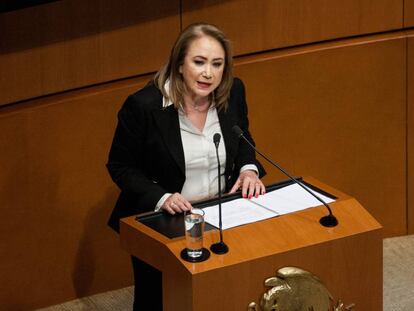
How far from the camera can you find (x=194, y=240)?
8.68ft

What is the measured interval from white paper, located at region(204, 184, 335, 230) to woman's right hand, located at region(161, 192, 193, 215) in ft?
0.21

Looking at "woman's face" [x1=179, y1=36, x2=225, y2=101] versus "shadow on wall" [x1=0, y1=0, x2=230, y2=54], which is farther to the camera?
"shadow on wall" [x1=0, y1=0, x2=230, y2=54]

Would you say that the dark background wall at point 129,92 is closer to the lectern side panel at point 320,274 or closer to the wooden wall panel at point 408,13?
the wooden wall panel at point 408,13

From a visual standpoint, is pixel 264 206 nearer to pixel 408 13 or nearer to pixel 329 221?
pixel 329 221

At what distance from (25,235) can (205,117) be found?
1042mm

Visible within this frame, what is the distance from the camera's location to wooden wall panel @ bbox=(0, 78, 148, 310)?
3.71m

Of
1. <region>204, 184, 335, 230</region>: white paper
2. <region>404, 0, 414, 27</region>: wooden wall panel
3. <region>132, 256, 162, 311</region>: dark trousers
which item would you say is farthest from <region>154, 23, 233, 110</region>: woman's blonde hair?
<region>404, 0, 414, 27</region>: wooden wall panel

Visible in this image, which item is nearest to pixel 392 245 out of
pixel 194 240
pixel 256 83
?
pixel 256 83

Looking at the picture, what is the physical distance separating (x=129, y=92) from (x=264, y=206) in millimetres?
1057

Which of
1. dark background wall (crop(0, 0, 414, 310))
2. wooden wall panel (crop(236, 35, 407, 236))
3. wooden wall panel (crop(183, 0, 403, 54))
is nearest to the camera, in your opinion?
dark background wall (crop(0, 0, 414, 310))

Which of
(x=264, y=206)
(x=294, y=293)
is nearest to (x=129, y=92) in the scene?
(x=264, y=206)

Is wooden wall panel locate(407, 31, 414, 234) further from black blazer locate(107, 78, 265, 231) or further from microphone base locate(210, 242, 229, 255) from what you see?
microphone base locate(210, 242, 229, 255)

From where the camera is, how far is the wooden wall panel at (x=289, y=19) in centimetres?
393

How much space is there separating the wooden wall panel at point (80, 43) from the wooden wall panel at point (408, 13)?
1062 mm
